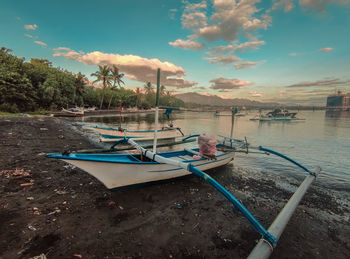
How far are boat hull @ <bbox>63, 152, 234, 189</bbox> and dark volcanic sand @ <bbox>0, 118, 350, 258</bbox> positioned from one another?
0.49 metres

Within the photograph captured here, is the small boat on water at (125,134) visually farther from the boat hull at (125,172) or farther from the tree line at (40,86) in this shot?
the boat hull at (125,172)

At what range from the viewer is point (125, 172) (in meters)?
5.71

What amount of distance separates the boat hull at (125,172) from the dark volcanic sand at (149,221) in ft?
1.61

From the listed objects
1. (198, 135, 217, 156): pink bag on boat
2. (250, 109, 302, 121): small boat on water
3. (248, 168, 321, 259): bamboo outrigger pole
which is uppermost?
(250, 109, 302, 121): small boat on water

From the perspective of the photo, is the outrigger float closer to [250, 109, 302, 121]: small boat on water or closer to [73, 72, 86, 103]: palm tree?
Result: [73, 72, 86, 103]: palm tree

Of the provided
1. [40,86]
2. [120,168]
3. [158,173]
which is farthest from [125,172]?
[40,86]

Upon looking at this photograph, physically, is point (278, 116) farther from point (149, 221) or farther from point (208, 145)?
point (149, 221)

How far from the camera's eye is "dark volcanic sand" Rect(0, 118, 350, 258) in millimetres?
3766

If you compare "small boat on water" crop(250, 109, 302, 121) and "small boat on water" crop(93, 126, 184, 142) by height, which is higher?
"small boat on water" crop(250, 109, 302, 121)

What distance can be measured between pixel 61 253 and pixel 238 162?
1113cm

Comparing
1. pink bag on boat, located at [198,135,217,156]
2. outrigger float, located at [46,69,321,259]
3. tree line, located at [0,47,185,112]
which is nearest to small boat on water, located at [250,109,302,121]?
tree line, located at [0,47,185,112]

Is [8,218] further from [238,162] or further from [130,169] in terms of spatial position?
[238,162]

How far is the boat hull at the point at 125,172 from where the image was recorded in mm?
5006

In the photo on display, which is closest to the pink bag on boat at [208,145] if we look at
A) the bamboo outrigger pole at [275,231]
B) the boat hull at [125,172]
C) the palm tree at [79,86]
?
the boat hull at [125,172]
